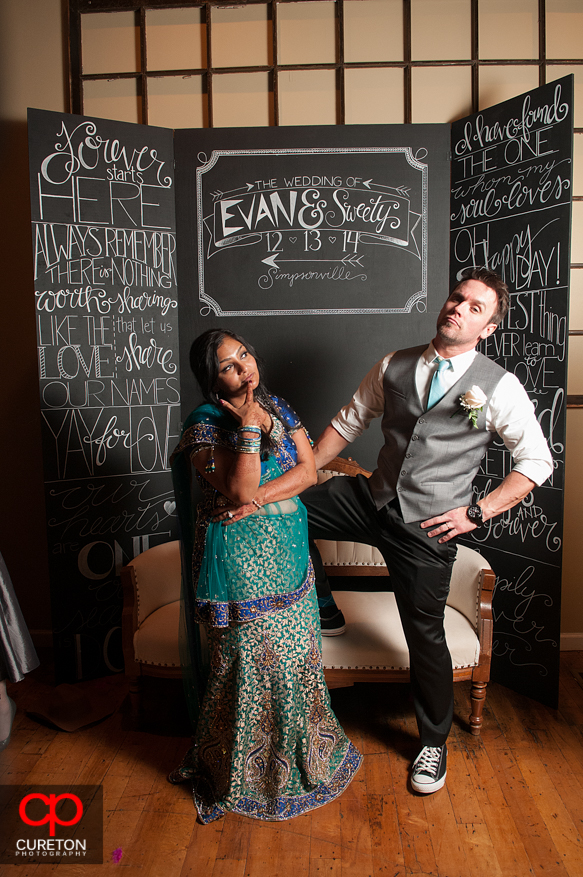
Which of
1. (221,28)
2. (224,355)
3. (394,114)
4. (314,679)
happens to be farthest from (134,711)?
(221,28)

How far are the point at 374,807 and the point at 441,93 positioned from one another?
3.44m

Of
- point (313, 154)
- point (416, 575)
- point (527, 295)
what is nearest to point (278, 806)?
point (416, 575)

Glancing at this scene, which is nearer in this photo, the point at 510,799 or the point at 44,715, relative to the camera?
the point at 510,799

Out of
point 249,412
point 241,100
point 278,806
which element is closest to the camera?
point 249,412

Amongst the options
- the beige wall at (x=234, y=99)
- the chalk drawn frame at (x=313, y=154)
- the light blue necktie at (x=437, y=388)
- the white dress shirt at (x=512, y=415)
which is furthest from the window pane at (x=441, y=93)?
the light blue necktie at (x=437, y=388)

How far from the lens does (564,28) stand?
320 cm

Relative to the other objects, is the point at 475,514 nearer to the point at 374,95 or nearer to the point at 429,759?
the point at 429,759

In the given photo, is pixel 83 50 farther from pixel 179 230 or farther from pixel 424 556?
pixel 424 556

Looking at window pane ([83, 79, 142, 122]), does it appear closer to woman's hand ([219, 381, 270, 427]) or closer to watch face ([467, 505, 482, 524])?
woman's hand ([219, 381, 270, 427])

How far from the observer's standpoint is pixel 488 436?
2361 mm

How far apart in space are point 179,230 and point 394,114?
4.37 feet

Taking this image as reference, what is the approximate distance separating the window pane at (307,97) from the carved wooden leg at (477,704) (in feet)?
9.68

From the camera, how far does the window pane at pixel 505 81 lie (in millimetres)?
3229

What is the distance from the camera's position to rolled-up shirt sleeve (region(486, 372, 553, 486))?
230cm
